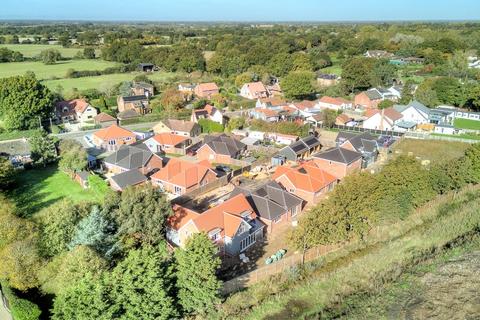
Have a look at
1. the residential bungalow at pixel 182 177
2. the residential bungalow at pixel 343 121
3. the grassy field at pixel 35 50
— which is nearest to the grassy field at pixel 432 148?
the residential bungalow at pixel 343 121

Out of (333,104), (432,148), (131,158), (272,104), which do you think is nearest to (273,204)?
(131,158)

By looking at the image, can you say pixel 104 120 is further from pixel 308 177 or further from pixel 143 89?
pixel 308 177

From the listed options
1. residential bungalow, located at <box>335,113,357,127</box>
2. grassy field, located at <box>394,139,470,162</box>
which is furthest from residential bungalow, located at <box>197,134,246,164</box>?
grassy field, located at <box>394,139,470,162</box>

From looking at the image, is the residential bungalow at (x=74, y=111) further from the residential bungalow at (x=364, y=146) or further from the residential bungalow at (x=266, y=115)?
the residential bungalow at (x=364, y=146)

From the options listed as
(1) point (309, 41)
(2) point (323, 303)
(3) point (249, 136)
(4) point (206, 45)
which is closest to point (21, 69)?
(4) point (206, 45)

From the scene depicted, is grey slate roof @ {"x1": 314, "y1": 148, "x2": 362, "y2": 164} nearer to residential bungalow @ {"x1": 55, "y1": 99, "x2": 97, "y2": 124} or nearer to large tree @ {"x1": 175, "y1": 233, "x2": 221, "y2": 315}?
large tree @ {"x1": 175, "y1": 233, "x2": 221, "y2": 315}
